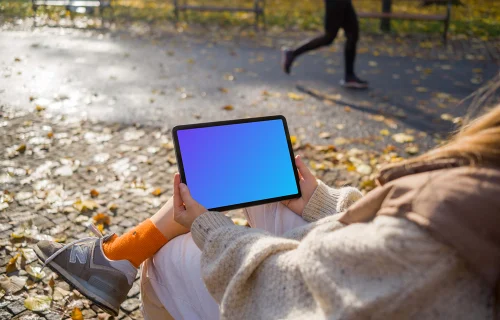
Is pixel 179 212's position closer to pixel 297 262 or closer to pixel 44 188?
pixel 297 262

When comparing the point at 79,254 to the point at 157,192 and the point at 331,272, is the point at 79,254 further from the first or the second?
the point at 157,192

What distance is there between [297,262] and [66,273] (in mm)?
1228

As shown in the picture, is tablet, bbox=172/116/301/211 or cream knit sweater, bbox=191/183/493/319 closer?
cream knit sweater, bbox=191/183/493/319

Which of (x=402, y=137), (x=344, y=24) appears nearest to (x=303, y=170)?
(x=402, y=137)

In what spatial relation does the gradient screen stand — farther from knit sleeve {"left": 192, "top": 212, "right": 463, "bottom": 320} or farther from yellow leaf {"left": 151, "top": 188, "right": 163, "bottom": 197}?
yellow leaf {"left": 151, "top": 188, "right": 163, "bottom": 197}

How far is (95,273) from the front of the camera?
2234 mm

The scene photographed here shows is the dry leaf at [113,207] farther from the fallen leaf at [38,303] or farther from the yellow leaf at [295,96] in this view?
the yellow leaf at [295,96]

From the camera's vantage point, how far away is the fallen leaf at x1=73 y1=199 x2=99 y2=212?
3473mm

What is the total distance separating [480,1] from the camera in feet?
42.9

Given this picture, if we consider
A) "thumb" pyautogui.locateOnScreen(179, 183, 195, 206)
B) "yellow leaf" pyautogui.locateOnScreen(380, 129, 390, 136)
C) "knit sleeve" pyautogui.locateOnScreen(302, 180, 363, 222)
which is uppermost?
"thumb" pyautogui.locateOnScreen(179, 183, 195, 206)

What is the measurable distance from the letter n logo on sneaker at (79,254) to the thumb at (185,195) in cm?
62

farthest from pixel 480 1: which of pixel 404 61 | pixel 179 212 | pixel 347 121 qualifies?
pixel 179 212

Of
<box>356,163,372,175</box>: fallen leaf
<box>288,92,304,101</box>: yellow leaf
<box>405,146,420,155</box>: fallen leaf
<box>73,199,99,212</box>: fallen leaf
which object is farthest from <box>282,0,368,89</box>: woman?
<box>73,199,99,212</box>: fallen leaf

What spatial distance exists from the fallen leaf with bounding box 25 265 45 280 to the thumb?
4.17 feet
